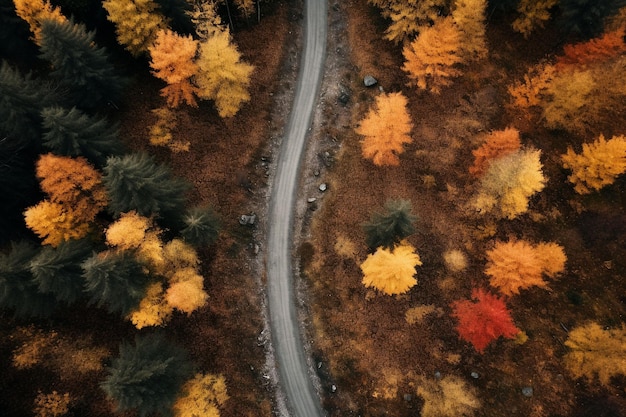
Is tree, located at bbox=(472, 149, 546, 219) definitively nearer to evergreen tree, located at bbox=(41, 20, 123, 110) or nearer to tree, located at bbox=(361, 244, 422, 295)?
tree, located at bbox=(361, 244, 422, 295)

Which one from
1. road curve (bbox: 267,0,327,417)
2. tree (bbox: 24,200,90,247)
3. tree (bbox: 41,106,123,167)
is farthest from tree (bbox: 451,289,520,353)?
tree (bbox: 41,106,123,167)

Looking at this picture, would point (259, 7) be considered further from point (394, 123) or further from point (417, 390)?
point (417, 390)

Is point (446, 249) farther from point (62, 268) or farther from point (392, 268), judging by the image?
point (62, 268)

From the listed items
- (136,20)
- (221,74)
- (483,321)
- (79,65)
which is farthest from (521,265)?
(79,65)

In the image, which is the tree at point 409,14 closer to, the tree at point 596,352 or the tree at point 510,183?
the tree at point 510,183

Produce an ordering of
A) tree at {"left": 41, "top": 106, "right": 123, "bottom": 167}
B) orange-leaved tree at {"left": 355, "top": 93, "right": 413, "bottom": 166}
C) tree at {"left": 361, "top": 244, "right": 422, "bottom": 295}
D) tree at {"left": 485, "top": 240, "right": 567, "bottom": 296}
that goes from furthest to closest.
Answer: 1. orange-leaved tree at {"left": 355, "top": 93, "right": 413, "bottom": 166}
2. tree at {"left": 485, "top": 240, "right": 567, "bottom": 296}
3. tree at {"left": 361, "top": 244, "right": 422, "bottom": 295}
4. tree at {"left": 41, "top": 106, "right": 123, "bottom": 167}

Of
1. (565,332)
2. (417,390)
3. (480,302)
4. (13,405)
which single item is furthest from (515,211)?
(13,405)
